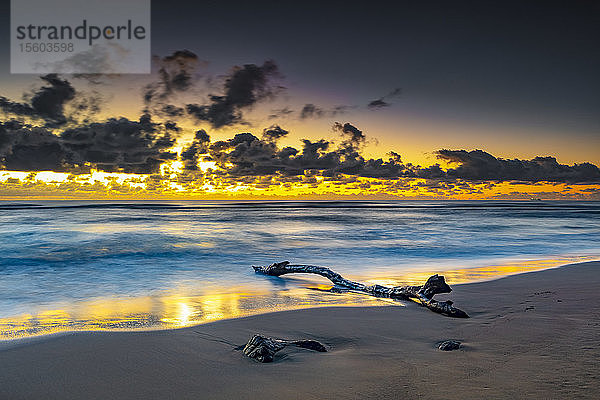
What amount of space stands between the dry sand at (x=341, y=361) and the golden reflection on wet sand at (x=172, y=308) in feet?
1.90

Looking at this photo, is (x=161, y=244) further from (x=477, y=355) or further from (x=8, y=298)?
(x=477, y=355)

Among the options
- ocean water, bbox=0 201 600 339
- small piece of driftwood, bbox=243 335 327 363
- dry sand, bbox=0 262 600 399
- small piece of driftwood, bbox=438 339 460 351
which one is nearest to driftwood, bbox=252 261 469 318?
dry sand, bbox=0 262 600 399

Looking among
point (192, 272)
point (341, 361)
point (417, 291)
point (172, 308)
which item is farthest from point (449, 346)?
point (192, 272)

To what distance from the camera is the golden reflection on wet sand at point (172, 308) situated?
5082 mm

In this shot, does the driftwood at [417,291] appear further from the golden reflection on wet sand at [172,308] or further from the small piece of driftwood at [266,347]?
the small piece of driftwood at [266,347]

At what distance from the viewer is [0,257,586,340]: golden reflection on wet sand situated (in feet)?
16.7

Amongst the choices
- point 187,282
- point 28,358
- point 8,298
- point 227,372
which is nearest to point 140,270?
point 187,282

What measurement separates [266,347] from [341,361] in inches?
26.6

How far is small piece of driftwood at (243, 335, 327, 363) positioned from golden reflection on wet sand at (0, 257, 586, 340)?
1595 mm

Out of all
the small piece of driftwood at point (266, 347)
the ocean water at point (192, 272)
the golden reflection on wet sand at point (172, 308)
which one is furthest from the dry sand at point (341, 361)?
the ocean water at point (192, 272)

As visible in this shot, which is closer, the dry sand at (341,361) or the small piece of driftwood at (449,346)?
the dry sand at (341,361)

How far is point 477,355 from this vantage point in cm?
361

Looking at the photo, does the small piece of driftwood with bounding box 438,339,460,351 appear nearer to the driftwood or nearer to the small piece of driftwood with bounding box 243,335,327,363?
the small piece of driftwood with bounding box 243,335,327,363

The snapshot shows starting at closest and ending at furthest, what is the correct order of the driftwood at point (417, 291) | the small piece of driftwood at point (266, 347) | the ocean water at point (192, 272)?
the small piece of driftwood at point (266, 347) → the driftwood at point (417, 291) → the ocean water at point (192, 272)
